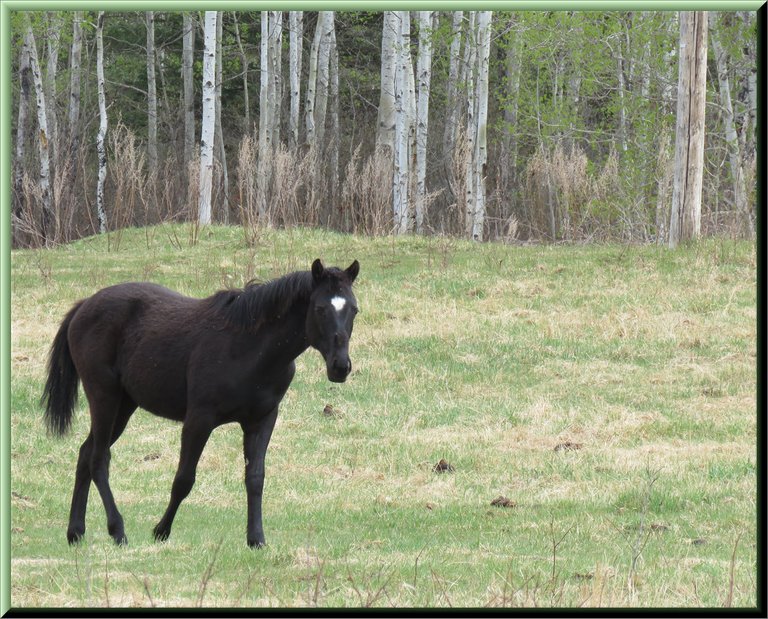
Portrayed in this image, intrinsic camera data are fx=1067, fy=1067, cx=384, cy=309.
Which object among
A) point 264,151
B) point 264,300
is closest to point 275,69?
point 264,151

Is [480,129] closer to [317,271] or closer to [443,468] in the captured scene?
[443,468]

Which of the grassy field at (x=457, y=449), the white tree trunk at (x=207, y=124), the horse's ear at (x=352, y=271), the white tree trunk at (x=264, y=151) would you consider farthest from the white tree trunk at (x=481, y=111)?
the horse's ear at (x=352, y=271)

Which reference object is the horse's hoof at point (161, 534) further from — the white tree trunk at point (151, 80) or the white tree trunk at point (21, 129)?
the white tree trunk at point (151, 80)

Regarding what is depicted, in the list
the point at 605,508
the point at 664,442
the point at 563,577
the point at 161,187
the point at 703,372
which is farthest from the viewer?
the point at 161,187

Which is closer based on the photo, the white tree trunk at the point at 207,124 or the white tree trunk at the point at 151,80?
the white tree trunk at the point at 207,124

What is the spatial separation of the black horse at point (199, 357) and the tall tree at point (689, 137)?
40.1ft

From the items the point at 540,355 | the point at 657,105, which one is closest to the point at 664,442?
the point at 540,355

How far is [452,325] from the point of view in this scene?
1455cm

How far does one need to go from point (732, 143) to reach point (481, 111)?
4921mm

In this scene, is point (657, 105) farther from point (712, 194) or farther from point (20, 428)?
point (20, 428)

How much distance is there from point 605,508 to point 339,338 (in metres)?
3.16

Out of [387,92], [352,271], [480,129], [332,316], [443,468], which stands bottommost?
[443,468]

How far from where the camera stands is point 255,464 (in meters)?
6.94

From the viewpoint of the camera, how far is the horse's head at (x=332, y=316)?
6238mm
